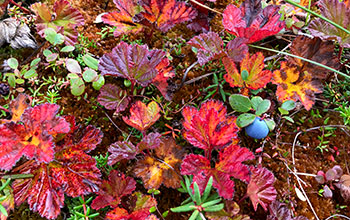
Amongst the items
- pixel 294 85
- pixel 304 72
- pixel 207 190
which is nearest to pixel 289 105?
pixel 294 85

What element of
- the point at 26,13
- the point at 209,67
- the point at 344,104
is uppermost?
the point at 26,13

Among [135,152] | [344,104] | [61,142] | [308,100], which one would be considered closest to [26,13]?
[61,142]

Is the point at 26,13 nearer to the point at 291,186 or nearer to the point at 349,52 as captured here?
the point at 291,186

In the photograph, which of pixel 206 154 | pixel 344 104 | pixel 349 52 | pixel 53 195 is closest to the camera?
pixel 53 195

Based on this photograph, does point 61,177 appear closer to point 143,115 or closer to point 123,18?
point 143,115

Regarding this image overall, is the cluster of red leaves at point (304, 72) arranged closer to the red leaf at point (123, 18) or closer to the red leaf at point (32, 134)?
the red leaf at point (123, 18)
